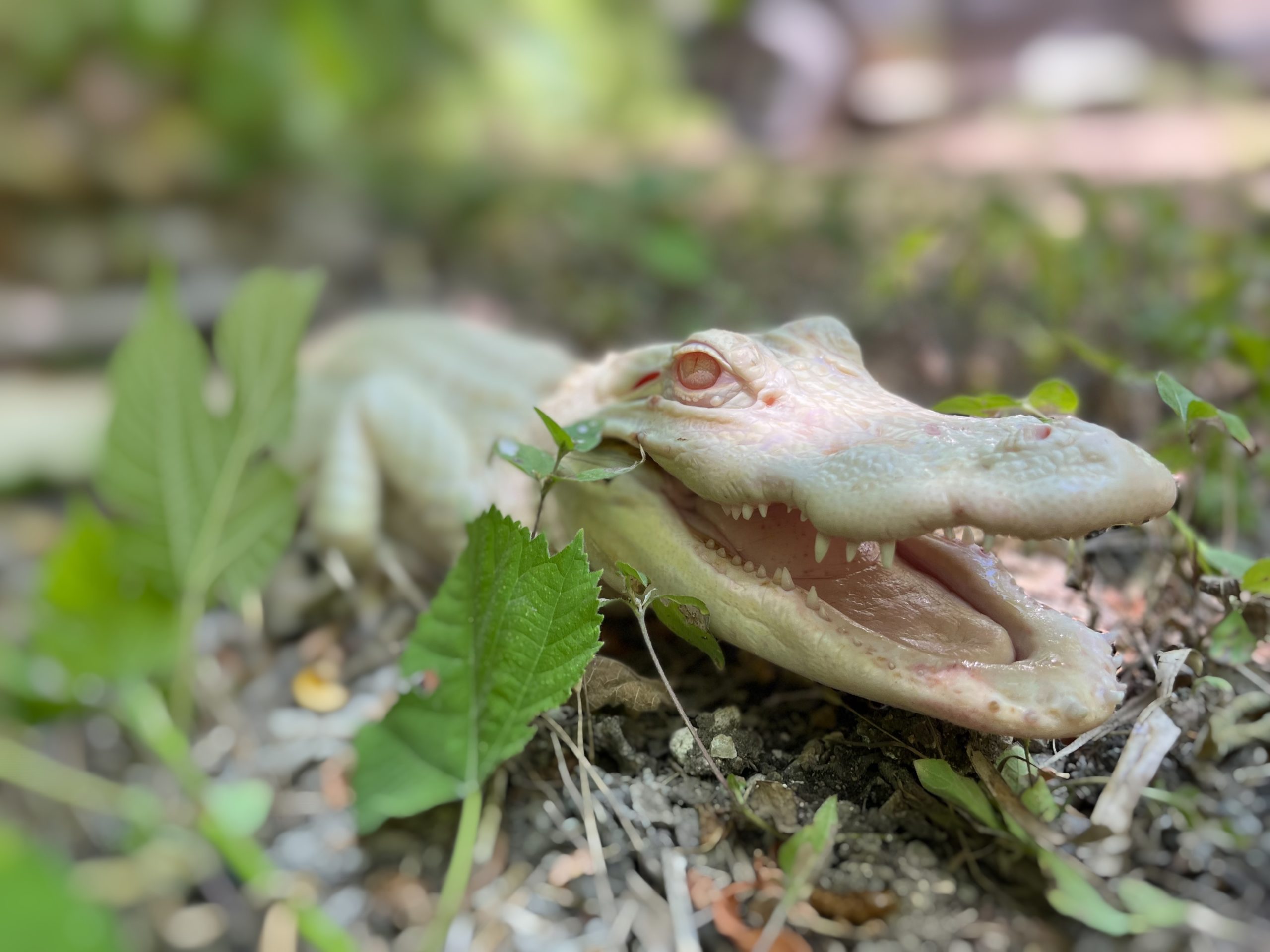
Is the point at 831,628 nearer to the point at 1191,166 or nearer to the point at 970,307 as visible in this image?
the point at 970,307

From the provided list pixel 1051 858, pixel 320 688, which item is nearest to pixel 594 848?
pixel 1051 858

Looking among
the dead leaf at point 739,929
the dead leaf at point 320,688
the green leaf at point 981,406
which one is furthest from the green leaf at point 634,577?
the dead leaf at point 320,688

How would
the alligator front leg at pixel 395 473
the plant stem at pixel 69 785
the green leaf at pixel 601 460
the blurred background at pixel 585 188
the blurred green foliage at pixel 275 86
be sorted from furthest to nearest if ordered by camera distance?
the blurred green foliage at pixel 275 86 < the blurred background at pixel 585 188 < the alligator front leg at pixel 395 473 < the plant stem at pixel 69 785 < the green leaf at pixel 601 460

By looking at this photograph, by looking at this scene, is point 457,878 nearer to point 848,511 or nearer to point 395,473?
point 848,511

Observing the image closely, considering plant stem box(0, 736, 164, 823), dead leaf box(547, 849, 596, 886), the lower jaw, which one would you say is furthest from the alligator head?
plant stem box(0, 736, 164, 823)

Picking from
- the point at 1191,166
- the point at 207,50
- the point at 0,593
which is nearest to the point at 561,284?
the point at 207,50

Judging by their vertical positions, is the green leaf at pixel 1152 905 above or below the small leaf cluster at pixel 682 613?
below

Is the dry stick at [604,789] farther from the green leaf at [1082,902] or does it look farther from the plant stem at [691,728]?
the green leaf at [1082,902]
